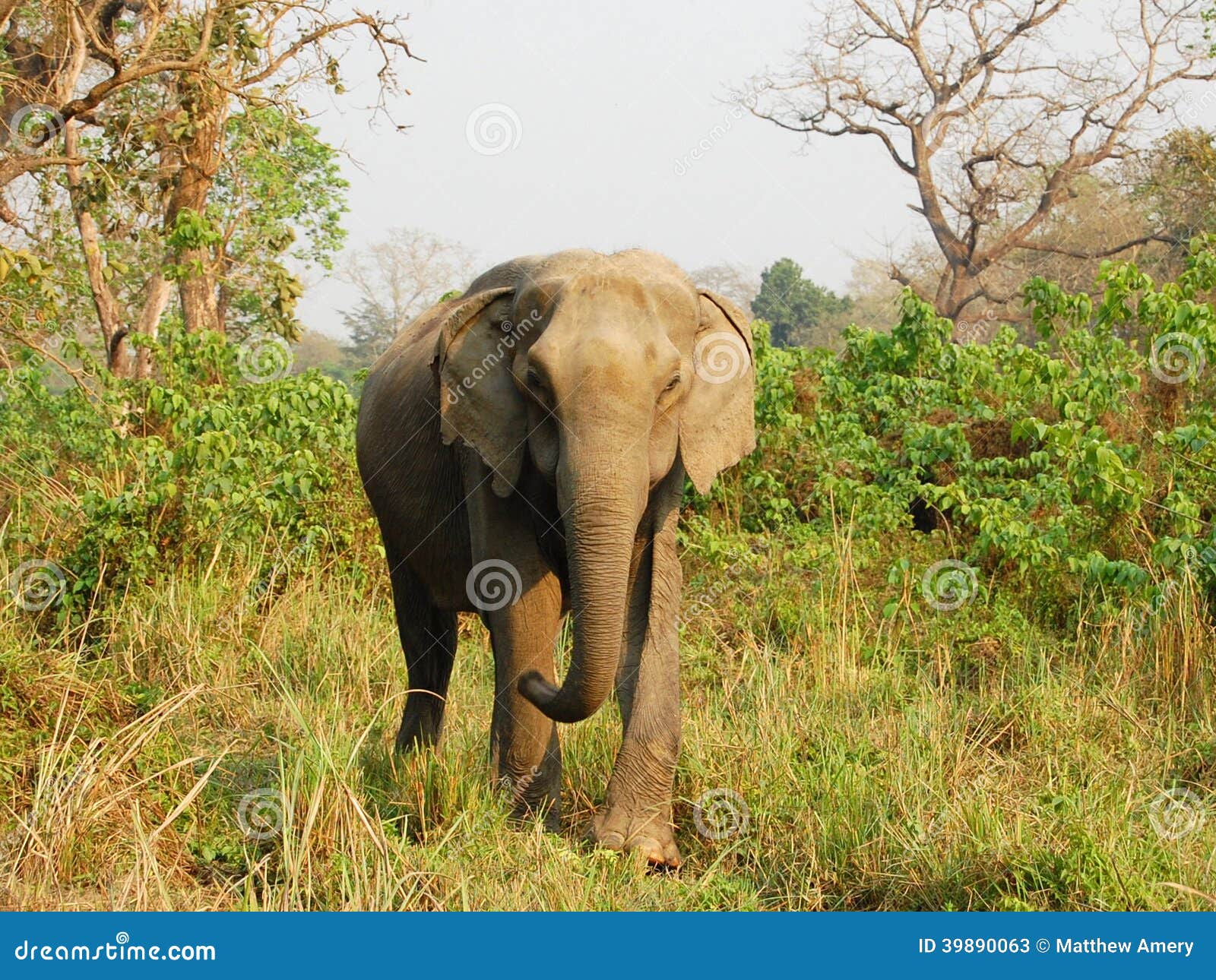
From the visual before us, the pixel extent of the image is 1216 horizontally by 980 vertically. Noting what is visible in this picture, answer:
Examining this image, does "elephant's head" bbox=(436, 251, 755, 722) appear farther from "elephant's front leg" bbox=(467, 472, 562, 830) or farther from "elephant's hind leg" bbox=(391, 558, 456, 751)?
"elephant's hind leg" bbox=(391, 558, 456, 751)

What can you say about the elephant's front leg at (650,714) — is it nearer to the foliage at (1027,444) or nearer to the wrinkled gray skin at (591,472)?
the wrinkled gray skin at (591,472)

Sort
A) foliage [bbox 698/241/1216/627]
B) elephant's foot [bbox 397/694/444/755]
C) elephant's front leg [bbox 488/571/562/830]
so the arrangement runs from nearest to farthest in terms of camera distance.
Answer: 1. elephant's front leg [bbox 488/571/562/830]
2. elephant's foot [bbox 397/694/444/755]
3. foliage [bbox 698/241/1216/627]

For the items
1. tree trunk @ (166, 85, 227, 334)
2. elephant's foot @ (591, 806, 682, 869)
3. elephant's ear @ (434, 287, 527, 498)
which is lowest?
elephant's foot @ (591, 806, 682, 869)

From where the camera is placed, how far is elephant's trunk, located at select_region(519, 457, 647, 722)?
4.79 m

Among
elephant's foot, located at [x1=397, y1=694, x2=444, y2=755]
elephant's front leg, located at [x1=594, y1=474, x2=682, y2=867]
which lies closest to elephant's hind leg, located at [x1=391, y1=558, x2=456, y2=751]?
elephant's foot, located at [x1=397, y1=694, x2=444, y2=755]

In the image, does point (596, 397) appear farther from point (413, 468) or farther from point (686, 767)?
point (413, 468)

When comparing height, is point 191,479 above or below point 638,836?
above

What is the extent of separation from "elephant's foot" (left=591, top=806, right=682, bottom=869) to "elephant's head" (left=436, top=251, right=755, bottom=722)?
2.08 ft

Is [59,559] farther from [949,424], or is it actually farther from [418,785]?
[949,424]

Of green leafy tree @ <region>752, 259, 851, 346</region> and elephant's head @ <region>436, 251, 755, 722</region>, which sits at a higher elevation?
green leafy tree @ <region>752, 259, 851, 346</region>

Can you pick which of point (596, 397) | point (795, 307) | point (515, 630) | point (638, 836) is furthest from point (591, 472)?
point (795, 307)

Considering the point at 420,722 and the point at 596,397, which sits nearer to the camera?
the point at 596,397

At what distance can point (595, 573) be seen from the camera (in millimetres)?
4828

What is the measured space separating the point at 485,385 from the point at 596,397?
663 millimetres
